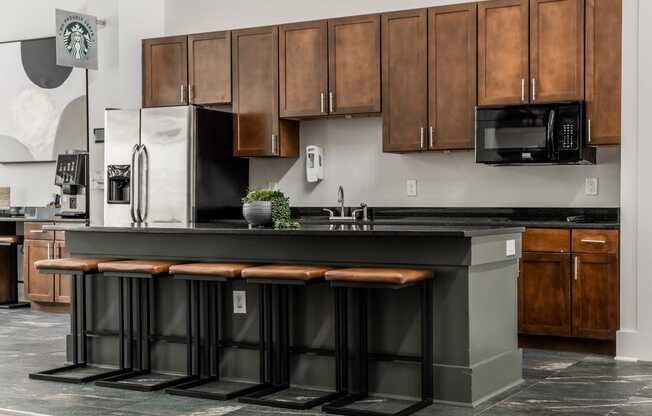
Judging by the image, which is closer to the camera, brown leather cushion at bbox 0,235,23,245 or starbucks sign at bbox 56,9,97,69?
starbucks sign at bbox 56,9,97,69

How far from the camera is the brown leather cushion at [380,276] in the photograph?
3.95 meters

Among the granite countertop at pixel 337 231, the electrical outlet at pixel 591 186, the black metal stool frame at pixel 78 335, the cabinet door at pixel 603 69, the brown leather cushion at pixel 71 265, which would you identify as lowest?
the black metal stool frame at pixel 78 335

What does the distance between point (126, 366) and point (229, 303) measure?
74cm

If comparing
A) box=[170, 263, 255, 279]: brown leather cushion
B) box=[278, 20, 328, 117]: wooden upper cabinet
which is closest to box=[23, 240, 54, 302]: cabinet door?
box=[278, 20, 328, 117]: wooden upper cabinet

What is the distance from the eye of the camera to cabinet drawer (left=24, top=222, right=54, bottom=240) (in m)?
7.93

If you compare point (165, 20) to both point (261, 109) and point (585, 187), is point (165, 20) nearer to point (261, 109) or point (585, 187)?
Result: point (261, 109)

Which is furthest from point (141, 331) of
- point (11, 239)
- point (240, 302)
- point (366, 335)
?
point (11, 239)

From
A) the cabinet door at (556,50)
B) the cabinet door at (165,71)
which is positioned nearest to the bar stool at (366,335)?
the cabinet door at (556,50)

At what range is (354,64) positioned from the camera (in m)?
6.88

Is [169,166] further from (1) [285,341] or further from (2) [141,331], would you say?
(1) [285,341]

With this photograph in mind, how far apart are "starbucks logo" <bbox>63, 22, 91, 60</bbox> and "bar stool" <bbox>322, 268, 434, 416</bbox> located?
4.21 m

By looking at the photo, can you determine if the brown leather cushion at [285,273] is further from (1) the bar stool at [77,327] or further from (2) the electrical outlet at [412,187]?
(2) the electrical outlet at [412,187]

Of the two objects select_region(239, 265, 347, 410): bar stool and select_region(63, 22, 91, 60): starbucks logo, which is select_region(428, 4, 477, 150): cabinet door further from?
select_region(63, 22, 91, 60): starbucks logo

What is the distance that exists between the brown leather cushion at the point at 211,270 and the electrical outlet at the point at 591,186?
2843mm
